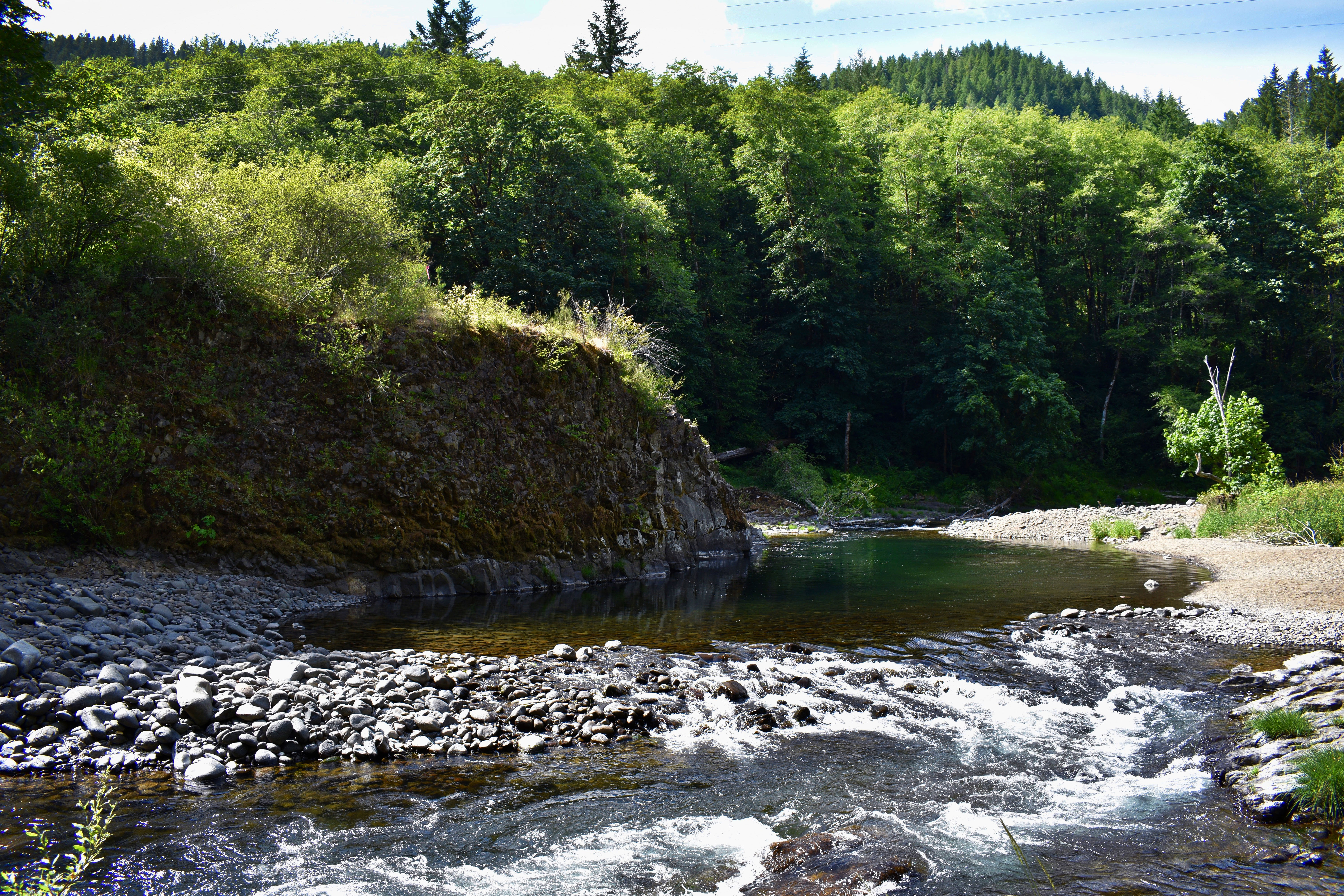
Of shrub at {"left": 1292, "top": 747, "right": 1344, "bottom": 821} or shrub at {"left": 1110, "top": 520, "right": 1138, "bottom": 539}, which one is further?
shrub at {"left": 1110, "top": 520, "right": 1138, "bottom": 539}

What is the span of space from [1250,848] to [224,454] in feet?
52.8

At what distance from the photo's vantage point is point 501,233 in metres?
32.6

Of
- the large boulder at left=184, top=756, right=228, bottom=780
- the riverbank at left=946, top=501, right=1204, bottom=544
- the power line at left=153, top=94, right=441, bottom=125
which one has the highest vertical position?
the power line at left=153, top=94, right=441, bottom=125

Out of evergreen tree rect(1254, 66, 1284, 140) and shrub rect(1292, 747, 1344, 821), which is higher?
evergreen tree rect(1254, 66, 1284, 140)

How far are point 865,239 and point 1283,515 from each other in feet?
95.7

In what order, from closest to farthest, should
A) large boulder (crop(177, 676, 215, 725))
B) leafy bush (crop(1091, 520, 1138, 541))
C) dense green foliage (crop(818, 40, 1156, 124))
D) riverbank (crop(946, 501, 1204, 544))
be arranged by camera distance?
large boulder (crop(177, 676, 215, 725))
leafy bush (crop(1091, 520, 1138, 541))
riverbank (crop(946, 501, 1204, 544))
dense green foliage (crop(818, 40, 1156, 124))

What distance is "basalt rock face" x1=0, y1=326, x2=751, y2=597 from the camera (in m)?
14.3

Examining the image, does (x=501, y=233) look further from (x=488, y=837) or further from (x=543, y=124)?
(x=488, y=837)

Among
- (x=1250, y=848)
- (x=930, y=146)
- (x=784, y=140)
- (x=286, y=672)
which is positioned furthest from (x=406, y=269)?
(x=930, y=146)

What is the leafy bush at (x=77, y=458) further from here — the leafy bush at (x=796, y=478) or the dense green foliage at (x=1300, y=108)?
the dense green foliage at (x=1300, y=108)

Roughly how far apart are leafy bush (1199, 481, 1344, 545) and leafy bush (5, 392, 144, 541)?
2823cm

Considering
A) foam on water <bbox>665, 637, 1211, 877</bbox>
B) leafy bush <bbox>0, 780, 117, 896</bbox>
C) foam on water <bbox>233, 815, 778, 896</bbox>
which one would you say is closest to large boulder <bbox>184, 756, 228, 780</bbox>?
leafy bush <bbox>0, 780, 117, 896</bbox>

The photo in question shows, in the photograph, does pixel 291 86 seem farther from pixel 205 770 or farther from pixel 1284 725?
pixel 1284 725

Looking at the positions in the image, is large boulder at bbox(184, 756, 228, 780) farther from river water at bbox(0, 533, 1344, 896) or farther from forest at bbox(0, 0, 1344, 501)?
forest at bbox(0, 0, 1344, 501)
